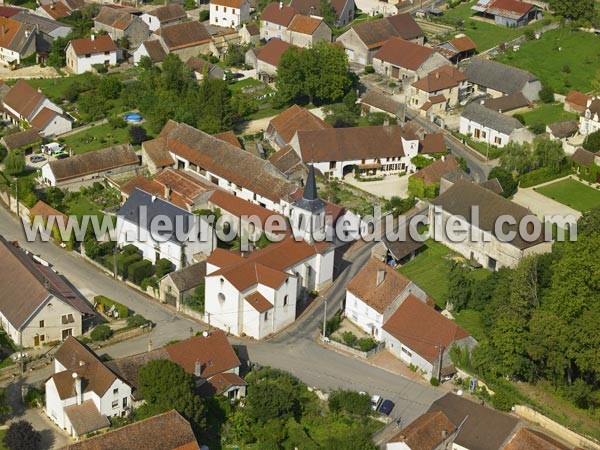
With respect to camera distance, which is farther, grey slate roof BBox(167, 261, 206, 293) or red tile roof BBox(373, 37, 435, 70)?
red tile roof BBox(373, 37, 435, 70)

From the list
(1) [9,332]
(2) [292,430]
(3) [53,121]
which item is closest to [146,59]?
(3) [53,121]

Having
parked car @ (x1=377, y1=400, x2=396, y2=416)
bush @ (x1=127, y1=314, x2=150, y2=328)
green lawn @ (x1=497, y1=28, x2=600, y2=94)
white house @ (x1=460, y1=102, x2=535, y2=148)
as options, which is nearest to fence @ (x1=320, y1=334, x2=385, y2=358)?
parked car @ (x1=377, y1=400, x2=396, y2=416)

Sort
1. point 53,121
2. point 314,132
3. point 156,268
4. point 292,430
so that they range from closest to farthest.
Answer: point 292,430 < point 156,268 < point 314,132 < point 53,121

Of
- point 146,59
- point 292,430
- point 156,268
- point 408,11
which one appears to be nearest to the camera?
point 292,430

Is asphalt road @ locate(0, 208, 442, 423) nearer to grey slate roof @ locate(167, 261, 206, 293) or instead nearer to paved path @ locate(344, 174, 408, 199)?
grey slate roof @ locate(167, 261, 206, 293)

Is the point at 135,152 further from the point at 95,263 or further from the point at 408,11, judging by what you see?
the point at 408,11

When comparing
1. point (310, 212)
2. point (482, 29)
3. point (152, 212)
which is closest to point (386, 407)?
point (310, 212)

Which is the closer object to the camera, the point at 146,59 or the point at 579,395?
the point at 579,395
